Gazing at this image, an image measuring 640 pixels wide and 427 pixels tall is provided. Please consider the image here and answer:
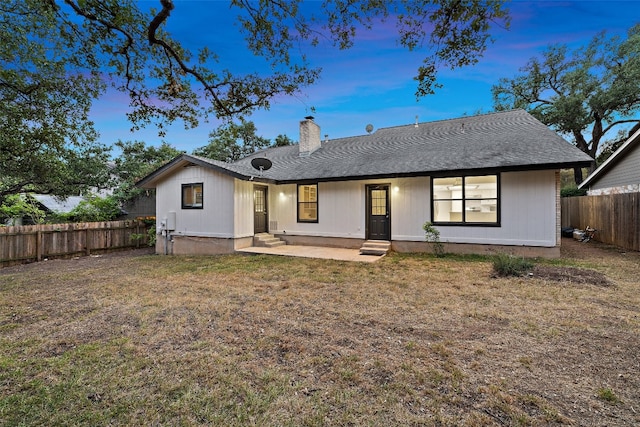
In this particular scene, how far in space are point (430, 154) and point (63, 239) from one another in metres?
12.9

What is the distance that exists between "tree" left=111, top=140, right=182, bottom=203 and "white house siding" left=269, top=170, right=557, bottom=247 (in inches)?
441

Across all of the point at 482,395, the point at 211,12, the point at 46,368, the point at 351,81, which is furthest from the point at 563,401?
the point at 351,81

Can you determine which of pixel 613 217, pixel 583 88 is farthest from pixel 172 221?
pixel 583 88

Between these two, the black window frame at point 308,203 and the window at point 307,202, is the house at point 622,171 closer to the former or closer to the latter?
the black window frame at point 308,203

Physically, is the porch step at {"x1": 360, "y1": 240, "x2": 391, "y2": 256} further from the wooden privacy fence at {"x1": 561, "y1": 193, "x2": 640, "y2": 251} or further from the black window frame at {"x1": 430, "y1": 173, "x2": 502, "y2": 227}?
the wooden privacy fence at {"x1": 561, "y1": 193, "x2": 640, "y2": 251}

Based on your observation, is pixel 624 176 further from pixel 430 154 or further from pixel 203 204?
pixel 203 204

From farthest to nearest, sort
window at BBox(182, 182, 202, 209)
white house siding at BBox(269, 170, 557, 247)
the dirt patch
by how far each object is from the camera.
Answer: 1. window at BBox(182, 182, 202, 209)
2. white house siding at BBox(269, 170, 557, 247)
3. the dirt patch

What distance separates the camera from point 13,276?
6.86 metres

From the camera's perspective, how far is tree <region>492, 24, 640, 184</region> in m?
17.0

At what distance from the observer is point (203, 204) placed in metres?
10.3

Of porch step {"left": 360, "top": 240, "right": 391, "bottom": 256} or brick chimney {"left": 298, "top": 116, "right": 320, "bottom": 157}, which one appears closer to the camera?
porch step {"left": 360, "top": 240, "right": 391, "bottom": 256}

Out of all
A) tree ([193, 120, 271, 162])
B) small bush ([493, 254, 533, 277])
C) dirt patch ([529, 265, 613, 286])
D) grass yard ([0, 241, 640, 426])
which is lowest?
grass yard ([0, 241, 640, 426])

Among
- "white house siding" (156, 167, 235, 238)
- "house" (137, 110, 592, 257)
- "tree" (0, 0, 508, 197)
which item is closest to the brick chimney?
"house" (137, 110, 592, 257)

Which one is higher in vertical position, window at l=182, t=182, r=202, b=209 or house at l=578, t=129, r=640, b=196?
house at l=578, t=129, r=640, b=196
